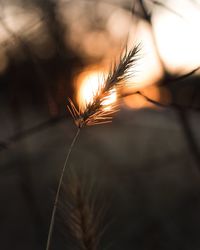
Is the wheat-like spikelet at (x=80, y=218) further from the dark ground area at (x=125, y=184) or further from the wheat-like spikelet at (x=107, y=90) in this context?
the dark ground area at (x=125, y=184)

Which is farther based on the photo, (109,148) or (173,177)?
(109,148)

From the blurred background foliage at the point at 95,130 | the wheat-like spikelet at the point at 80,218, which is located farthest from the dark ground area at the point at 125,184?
the wheat-like spikelet at the point at 80,218

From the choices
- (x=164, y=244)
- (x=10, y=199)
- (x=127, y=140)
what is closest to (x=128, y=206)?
(x=10, y=199)

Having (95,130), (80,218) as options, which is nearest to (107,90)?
(80,218)

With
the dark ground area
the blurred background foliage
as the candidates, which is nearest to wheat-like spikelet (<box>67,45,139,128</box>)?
the blurred background foliage

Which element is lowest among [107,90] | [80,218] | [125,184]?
[125,184]

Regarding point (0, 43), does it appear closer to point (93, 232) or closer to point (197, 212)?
point (93, 232)

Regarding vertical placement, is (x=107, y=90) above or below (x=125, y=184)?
above

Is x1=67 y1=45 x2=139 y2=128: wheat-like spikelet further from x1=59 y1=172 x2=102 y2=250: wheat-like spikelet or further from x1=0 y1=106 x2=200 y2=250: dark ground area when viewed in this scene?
x1=0 y1=106 x2=200 y2=250: dark ground area

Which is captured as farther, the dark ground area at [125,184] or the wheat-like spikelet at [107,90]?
the dark ground area at [125,184]

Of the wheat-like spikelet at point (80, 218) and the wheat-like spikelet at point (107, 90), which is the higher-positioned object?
the wheat-like spikelet at point (107, 90)

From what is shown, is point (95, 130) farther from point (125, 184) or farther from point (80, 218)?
point (80, 218)
